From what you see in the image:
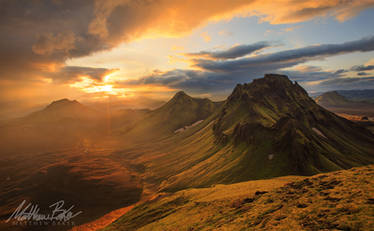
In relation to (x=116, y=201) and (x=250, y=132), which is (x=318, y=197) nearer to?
(x=250, y=132)

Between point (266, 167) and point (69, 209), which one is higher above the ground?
point (266, 167)

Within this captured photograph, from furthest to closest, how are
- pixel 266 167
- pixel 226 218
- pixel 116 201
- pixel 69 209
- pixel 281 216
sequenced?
pixel 116 201, pixel 69 209, pixel 266 167, pixel 226 218, pixel 281 216

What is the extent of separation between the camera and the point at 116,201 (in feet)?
511

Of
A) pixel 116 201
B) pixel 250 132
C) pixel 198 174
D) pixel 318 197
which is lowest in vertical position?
pixel 116 201

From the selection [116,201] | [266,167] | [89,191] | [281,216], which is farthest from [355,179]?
[89,191]

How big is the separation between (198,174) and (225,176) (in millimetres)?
30364

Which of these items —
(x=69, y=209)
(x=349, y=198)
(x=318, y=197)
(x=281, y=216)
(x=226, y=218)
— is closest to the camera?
(x=349, y=198)

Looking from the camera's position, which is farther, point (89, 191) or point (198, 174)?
point (89, 191)
